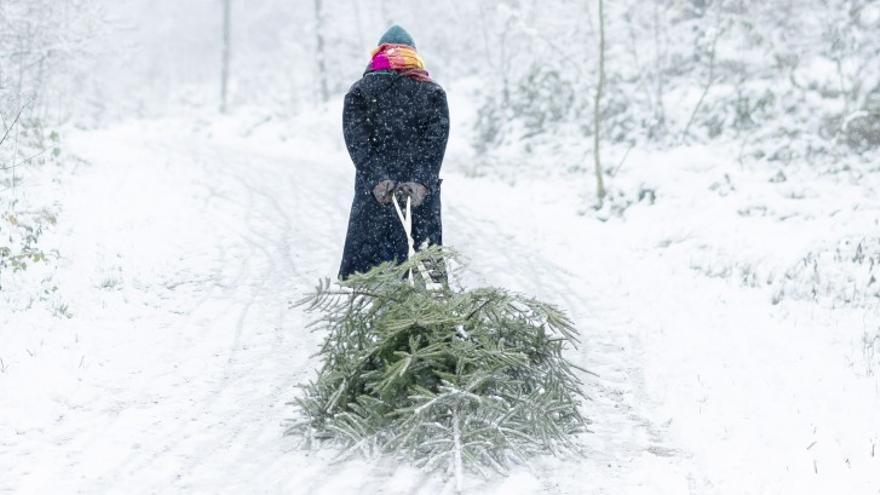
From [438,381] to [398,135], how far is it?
2.15 m

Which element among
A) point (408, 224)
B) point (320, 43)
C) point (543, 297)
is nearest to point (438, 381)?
point (408, 224)

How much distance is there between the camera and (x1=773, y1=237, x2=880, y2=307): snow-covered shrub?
279 inches

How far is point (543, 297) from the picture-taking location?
24.7 ft

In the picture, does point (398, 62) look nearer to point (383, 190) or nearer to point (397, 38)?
point (397, 38)

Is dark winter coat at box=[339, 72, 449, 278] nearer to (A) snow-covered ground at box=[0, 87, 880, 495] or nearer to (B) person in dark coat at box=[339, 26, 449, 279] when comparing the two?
(B) person in dark coat at box=[339, 26, 449, 279]

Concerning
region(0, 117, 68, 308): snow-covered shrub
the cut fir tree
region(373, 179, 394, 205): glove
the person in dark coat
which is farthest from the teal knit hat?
region(0, 117, 68, 308): snow-covered shrub

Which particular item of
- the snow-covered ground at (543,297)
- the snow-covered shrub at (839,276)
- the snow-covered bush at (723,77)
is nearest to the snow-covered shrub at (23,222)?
the snow-covered ground at (543,297)

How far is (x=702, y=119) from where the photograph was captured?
13.0 m

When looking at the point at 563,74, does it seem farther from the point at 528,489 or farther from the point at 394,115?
the point at 528,489

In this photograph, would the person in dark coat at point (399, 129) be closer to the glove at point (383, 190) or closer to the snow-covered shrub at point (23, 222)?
the glove at point (383, 190)

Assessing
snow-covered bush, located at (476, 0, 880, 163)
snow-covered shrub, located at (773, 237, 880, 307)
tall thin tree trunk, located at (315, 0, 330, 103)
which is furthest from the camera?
tall thin tree trunk, located at (315, 0, 330, 103)

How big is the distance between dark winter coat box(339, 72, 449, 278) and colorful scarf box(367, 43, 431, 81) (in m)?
0.04

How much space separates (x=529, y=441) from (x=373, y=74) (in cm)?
293

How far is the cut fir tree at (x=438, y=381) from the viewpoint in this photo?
157 inches
